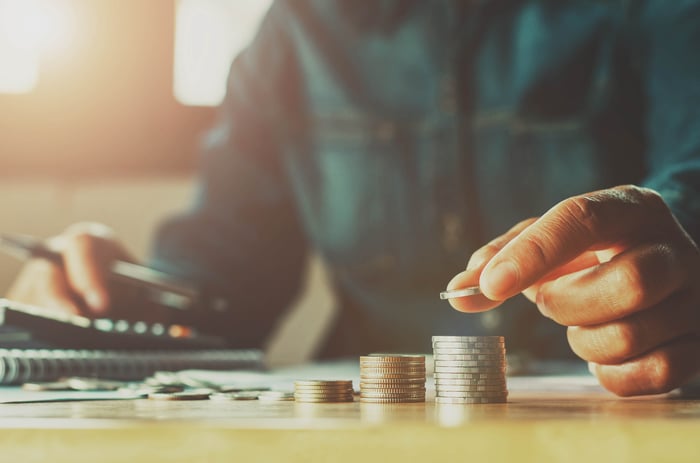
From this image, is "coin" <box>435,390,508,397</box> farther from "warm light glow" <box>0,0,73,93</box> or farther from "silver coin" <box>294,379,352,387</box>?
"warm light glow" <box>0,0,73,93</box>

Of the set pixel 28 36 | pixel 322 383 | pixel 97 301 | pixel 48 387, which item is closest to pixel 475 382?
pixel 322 383

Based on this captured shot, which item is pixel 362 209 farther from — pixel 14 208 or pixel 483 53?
pixel 14 208

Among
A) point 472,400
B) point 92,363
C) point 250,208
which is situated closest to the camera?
point 472,400

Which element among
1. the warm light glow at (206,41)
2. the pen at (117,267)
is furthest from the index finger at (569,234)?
the warm light glow at (206,41)

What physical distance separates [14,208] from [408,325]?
1.77 metres

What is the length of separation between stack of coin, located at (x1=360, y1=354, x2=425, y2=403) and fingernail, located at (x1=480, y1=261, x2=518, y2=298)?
3.1 inches

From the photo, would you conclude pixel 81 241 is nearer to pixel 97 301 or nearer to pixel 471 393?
pixel 97 301

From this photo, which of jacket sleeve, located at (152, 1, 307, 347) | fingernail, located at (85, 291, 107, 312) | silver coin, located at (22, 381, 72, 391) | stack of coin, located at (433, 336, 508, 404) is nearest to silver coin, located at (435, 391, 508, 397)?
stack of coin, located at (433, 336, 508, 404)

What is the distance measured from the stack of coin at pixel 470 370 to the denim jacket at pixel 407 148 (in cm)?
100

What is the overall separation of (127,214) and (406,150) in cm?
145

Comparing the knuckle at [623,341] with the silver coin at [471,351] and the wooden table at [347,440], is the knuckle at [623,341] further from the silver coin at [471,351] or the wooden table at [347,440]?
the wooden table at [347,440]

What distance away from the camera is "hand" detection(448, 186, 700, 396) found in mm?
678

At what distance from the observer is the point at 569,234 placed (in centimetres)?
66

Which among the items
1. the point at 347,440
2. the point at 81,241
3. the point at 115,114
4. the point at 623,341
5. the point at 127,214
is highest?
the point at 115,114
